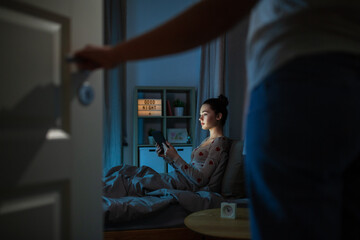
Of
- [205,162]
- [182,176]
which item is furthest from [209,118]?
[182,176]

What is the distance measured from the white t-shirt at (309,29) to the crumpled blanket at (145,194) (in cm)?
145

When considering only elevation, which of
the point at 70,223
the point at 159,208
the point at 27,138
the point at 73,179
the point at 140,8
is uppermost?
the point at 140,8

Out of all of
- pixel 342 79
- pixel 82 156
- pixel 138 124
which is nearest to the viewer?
pixel 342 79

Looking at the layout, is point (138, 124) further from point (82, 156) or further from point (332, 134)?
point (332, 134)

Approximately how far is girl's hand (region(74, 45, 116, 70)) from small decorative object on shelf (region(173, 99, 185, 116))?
3.29m

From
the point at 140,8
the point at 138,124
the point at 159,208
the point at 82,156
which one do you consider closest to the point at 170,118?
the point at 138,124

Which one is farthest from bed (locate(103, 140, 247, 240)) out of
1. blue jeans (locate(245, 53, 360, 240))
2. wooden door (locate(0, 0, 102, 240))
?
blue jeans (locate(245, 53, 360, 240))

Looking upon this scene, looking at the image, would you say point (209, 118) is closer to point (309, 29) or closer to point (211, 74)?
point (211, 74)

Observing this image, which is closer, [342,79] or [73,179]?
[342,79]

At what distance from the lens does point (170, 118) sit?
168 inches

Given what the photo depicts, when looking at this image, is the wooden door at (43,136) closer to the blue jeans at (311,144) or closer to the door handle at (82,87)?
the door handle at (82,87)

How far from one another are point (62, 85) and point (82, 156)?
0.19 meters

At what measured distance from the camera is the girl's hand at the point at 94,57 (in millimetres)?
717

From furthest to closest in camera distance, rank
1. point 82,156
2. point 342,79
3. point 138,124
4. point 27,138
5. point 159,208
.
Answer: point 138,124, point 159,208, point 82,156, point 27,138, point 342,79
